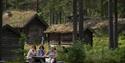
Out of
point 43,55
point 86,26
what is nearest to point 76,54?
point 43,55

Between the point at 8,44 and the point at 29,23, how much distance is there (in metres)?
35.2

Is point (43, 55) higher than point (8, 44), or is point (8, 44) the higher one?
point (8, 44)

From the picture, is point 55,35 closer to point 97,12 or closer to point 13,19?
point 13,19

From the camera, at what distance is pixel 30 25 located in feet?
234

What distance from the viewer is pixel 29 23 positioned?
7056 cm

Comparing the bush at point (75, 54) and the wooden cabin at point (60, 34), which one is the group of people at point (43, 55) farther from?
the wooden cabin at point (60, 34)

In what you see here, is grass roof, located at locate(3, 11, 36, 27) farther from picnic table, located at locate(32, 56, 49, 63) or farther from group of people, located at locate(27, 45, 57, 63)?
picnic table, located at locate(32, 56, 49, 63)

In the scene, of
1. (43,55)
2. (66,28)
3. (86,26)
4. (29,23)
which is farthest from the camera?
(29,23)

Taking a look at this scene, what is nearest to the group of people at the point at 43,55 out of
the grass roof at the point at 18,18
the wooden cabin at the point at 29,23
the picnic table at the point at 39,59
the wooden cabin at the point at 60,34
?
the picnic table at the point at 39,59

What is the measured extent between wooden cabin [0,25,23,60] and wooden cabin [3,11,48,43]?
3222 cm

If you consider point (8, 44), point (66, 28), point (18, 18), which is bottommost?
point (8, 44)

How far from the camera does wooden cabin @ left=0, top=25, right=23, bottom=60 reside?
34781mm

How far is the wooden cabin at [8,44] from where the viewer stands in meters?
34.8

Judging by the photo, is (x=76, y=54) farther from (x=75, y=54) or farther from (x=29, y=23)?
(x=29, y=23)
